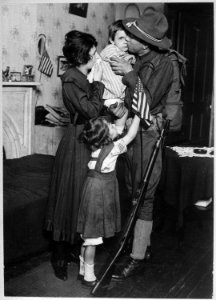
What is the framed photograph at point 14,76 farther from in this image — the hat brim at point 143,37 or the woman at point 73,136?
the hat brim at point 143,37

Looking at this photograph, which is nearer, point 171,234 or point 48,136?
point 171,234

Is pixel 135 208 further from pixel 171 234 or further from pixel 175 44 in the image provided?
pixel 175 44

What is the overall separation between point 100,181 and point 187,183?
0.92 m

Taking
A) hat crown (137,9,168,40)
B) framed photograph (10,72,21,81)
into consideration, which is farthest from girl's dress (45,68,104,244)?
framed photograph (10,72,21,81)

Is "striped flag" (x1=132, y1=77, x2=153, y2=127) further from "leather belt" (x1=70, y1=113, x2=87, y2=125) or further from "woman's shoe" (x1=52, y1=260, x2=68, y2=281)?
"woman's shoe" (x1=52, y1=260, x2=68, y2=281)

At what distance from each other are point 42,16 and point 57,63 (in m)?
0.54

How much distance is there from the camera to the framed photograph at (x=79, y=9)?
4508 millimetres

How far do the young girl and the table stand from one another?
0.79 m

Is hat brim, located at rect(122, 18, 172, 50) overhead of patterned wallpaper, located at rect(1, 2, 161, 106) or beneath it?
beneath

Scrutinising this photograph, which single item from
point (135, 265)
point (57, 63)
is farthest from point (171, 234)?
point (57, 63)

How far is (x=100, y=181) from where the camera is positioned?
2.10 meters

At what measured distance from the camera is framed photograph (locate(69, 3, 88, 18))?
4.51 metres

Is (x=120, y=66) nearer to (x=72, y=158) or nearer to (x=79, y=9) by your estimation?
(x=72, y=158)

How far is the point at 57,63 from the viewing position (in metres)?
4.45
